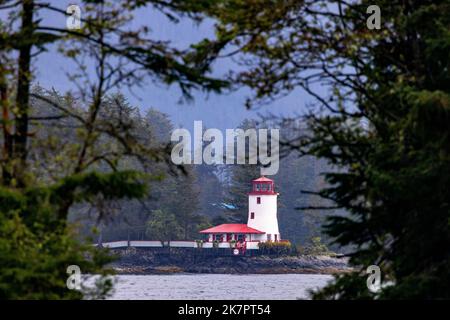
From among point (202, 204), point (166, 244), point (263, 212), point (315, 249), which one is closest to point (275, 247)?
point (315, 249)

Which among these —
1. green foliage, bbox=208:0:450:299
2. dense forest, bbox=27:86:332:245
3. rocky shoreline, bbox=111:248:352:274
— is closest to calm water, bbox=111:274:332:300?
rocky shoreline, bbox=111:248:352:274

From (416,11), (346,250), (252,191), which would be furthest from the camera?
(346,250)

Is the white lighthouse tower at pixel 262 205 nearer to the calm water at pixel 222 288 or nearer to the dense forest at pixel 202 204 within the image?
the dense forest at pixel 202 204

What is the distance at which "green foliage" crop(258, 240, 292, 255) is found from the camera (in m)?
121

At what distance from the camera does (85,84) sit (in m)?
16.9

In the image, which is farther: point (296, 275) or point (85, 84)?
point (296, 275)

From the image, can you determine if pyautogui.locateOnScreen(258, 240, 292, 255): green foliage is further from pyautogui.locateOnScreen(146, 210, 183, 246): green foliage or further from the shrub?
pyautogui.locateOnScreen(146, 210, 183, 246): green foliage

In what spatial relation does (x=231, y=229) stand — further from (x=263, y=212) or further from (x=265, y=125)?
(x=265, y=125)

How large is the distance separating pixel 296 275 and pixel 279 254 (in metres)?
3.02

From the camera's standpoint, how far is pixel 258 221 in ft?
384

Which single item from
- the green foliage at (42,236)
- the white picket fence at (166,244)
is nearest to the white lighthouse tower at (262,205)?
the white picket fence at (166,244)

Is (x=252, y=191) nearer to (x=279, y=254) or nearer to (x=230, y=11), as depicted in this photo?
(x=279, y=254)

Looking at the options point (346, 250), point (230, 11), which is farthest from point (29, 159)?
point (346, 250)
